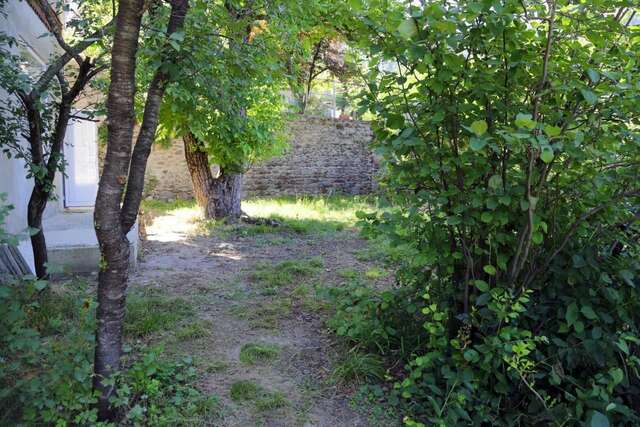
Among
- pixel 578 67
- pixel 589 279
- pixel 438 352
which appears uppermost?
pixel 578 67

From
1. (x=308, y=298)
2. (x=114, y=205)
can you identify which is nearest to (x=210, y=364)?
(x=114, y=205)

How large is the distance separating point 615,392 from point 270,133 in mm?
6236

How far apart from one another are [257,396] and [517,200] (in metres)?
1.81

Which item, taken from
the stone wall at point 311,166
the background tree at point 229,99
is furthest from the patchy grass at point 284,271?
the stone wall at point 311,166

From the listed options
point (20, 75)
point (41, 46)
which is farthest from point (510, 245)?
point (41, 46)

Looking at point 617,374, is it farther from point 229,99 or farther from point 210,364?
point 229,99

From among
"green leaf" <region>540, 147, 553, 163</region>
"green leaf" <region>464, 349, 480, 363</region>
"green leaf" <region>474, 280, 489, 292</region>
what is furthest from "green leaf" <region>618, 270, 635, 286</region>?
"green leaf" <region>540, 147, 553, 163</region>

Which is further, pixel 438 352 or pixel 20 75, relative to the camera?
pixel 20 75

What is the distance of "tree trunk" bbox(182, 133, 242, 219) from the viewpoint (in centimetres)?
828

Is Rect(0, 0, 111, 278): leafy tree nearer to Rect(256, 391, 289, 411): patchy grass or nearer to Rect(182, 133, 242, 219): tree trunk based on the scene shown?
Rect(256, 391, 289, 411): patchy grass

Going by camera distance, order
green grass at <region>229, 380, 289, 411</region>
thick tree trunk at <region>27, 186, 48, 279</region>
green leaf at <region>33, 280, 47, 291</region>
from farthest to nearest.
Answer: thick tree trunk at <region>27, 186, 48, 279</region> < green grass at <region>229, 380, 289, 411</region> < green leaf at <region>33, 280, 47, 291</region>

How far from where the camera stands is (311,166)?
13.5 meters

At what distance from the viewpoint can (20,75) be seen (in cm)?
313

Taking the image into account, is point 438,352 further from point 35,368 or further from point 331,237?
point 331,237
